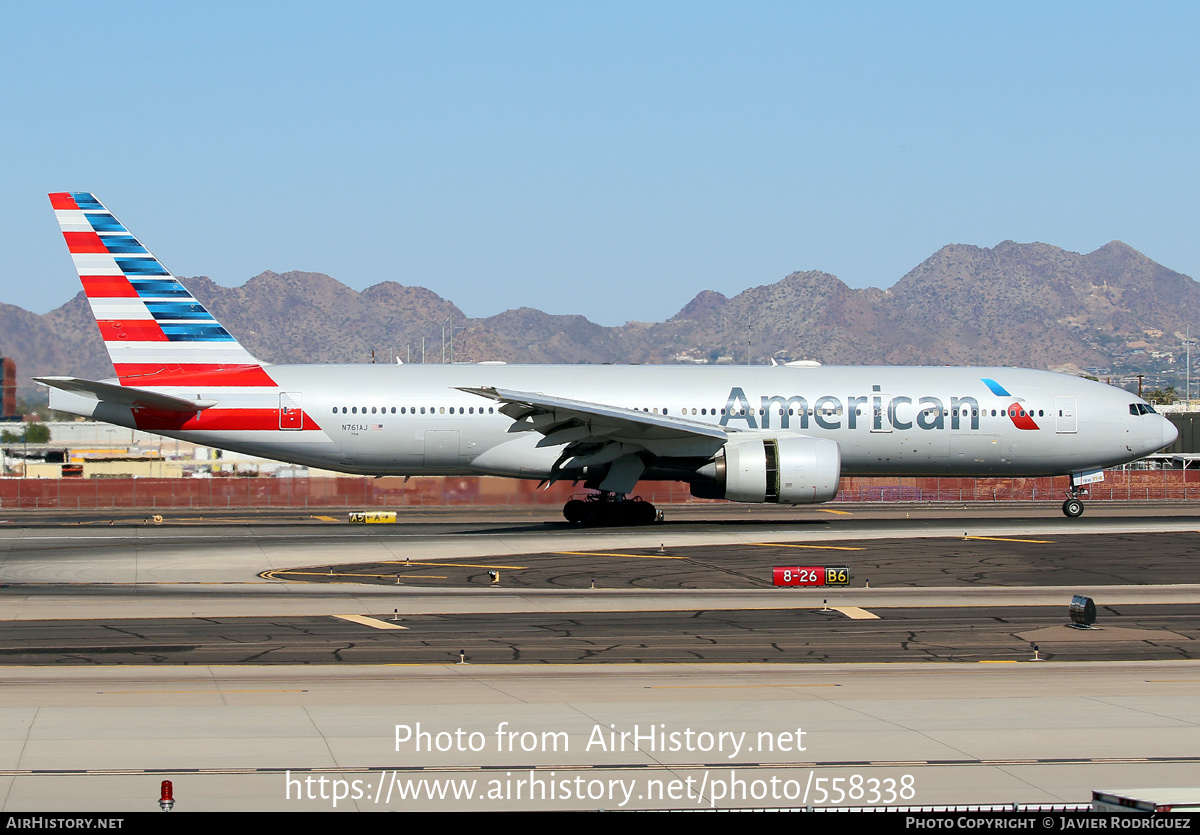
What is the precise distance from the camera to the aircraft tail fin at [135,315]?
33.3 meters

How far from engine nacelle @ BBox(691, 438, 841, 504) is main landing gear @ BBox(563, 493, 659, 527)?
122 inches

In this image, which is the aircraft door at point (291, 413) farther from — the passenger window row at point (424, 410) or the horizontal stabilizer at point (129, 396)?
the horizontal stabilizer at point (129, 396)

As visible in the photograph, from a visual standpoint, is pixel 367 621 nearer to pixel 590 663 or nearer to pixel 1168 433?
pixel 590 663

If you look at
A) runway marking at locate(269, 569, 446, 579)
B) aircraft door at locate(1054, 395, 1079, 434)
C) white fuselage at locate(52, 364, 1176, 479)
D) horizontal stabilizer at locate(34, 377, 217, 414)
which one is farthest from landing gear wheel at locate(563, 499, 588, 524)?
aircraft door at locate(1054, 395, 1079, 434)

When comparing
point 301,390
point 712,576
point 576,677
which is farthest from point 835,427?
point 576,677

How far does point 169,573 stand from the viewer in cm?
2366

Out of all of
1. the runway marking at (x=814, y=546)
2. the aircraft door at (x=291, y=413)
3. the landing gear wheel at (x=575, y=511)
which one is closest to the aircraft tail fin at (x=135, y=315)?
the aircraft door at (x=291, y=413)

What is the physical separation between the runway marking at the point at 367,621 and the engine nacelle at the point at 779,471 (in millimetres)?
14307

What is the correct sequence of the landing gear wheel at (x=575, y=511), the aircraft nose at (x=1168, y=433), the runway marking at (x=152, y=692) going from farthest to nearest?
the aircraft nose at (x=1168, y=433) → the landing gear wheel at (x=575, y=511) → the runway marking at (x=152, y=692)

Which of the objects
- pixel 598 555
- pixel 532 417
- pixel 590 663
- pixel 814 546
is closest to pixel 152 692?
pixel 590 663

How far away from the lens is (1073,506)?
35656 millimetres

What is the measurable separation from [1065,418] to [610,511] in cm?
1387
